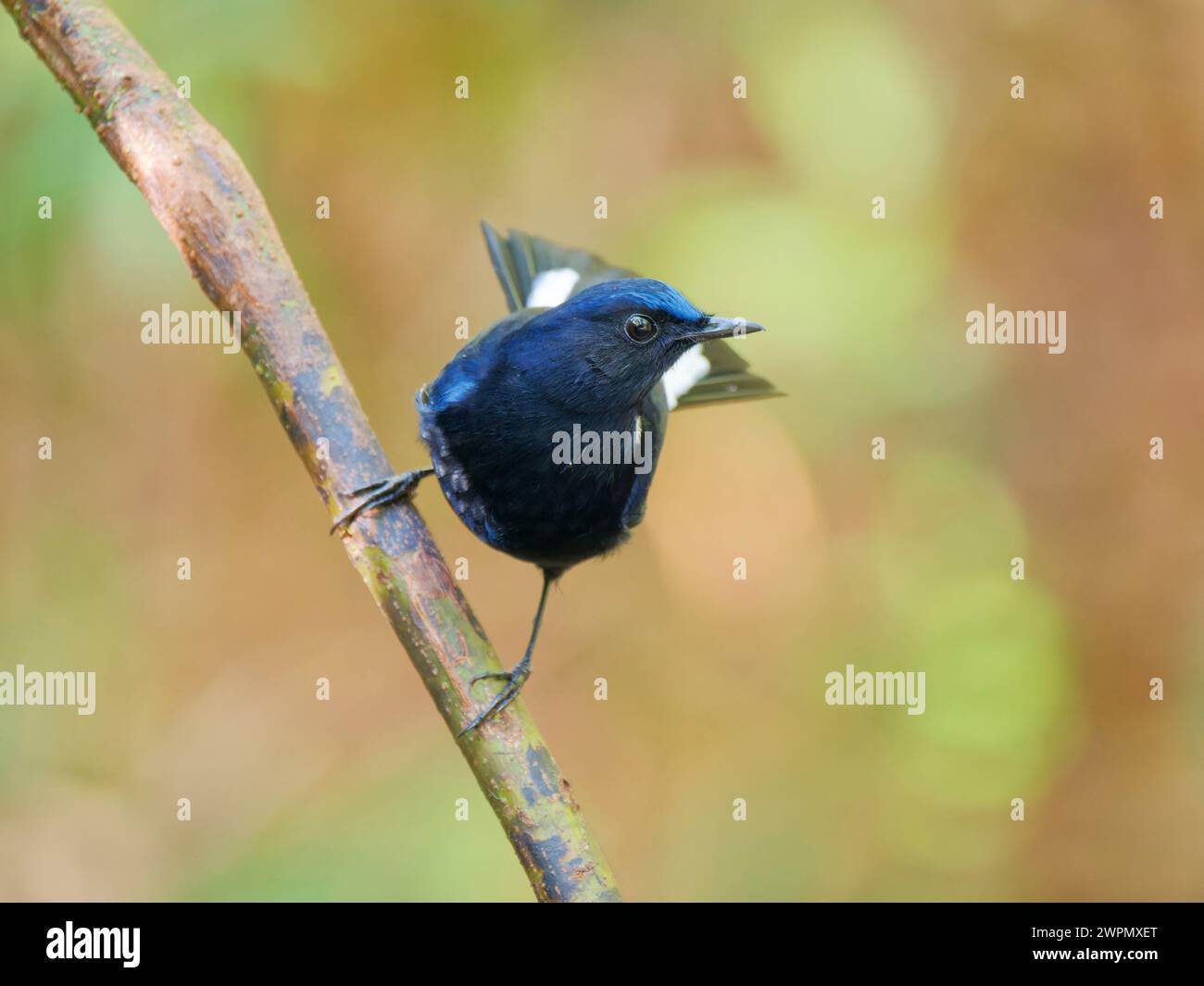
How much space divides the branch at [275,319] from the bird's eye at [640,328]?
85cm

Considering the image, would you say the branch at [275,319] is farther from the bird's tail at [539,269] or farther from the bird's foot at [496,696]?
the bird's tail at [539,269]

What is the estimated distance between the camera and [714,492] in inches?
235

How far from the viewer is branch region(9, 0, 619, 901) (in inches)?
112

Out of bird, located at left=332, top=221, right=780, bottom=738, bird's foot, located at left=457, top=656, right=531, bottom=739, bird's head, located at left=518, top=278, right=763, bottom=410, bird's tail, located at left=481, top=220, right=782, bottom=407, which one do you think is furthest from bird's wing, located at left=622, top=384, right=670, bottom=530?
bird's foot, located at left=457, top=656, right=531, bottom=739

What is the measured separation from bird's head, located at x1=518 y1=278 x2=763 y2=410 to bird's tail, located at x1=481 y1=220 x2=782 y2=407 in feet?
2.02

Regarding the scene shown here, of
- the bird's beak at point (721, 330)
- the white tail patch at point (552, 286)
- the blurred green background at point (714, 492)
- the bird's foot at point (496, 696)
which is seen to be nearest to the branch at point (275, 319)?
the bird's foot at point (496, 696)

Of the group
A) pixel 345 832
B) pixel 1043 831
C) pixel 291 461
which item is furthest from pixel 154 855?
pixel 1043 831

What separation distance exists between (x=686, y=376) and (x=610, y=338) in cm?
82

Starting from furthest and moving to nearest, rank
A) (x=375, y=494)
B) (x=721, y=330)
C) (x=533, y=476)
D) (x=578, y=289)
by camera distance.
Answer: (x=578, y=289) < (x=721, y=330) < (x=533, y=476) < (x=375, y=494)

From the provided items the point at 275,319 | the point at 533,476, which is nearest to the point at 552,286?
the point at 533,476

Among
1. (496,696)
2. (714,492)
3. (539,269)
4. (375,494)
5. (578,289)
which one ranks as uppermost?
(539,269)

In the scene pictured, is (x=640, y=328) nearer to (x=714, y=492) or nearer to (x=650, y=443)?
(x=650, y=443)

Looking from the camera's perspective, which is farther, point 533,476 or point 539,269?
point 539,269

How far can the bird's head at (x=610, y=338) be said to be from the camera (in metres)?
3.47
